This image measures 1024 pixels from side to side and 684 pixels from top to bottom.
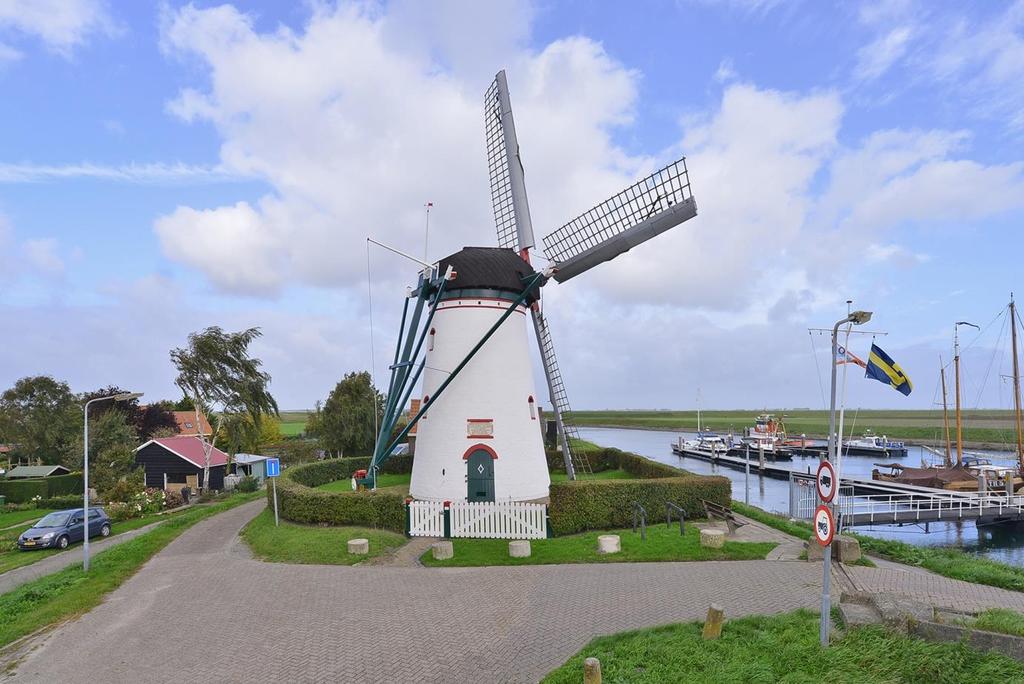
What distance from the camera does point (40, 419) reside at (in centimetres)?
4678

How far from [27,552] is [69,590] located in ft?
33.6

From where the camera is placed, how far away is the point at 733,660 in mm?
7367

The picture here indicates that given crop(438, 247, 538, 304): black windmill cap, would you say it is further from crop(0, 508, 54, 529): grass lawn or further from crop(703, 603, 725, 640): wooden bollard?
crop(0, 508, 54, 529): grass lawn

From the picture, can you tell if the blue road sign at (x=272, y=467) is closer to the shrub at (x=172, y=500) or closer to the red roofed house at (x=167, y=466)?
the shrub at (x=172, y=500)

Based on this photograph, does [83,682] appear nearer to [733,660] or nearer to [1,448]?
[733,660]

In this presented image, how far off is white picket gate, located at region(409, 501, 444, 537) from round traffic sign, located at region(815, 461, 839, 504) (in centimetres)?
1133

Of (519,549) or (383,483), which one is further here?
(383,483)

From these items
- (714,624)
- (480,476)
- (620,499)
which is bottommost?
(714,624)

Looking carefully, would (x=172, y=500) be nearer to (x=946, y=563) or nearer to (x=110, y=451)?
(x=110, y=451)

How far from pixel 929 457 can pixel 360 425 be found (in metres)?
69.2

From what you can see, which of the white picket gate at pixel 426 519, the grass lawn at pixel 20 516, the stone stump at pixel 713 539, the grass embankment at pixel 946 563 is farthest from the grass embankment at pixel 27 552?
the grass embankment at pixel 946 563

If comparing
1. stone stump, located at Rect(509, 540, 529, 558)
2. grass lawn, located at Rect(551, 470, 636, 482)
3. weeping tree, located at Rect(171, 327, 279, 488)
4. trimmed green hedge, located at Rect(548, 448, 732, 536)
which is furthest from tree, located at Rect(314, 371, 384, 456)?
stone stump, located at Rect(509, 540, 529, 558)

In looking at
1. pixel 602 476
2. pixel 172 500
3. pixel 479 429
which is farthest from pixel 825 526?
pixel 172 500

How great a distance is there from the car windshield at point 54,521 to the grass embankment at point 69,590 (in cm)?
557
